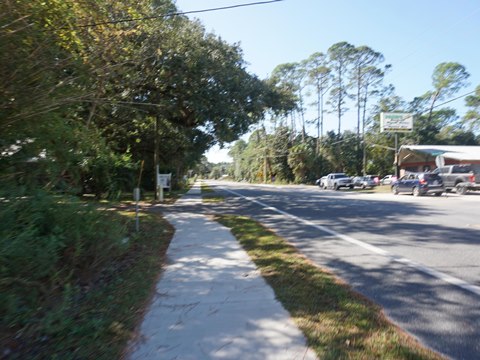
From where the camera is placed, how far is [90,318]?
463 cm

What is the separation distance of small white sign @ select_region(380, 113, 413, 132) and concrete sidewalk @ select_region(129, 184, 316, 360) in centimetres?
4685

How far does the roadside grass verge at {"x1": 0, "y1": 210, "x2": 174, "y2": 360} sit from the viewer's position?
3820mm

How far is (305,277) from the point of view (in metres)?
6.40

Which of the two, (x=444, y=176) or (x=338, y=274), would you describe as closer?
(x=338, y=274)

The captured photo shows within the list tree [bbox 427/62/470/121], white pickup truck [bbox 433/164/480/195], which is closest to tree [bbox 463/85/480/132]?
tree [bbox 427/62/470/121]

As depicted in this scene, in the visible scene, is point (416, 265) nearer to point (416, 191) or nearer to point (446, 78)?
point (416, 191)

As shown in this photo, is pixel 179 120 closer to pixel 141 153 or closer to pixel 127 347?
pixel 141 153

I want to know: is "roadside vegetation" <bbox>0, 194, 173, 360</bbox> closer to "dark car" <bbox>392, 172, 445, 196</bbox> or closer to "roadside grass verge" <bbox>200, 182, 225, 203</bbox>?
"roadside grass verge" <bbox>200, 182, 225, 203</bbox>

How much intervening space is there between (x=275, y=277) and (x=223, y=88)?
1383 centimetres

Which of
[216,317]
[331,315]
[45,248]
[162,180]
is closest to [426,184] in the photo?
[162,180]

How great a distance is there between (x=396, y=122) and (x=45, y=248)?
Answer: 51.5 metres

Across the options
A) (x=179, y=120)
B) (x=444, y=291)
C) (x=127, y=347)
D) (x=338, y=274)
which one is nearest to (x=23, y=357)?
(x=127, y=347)

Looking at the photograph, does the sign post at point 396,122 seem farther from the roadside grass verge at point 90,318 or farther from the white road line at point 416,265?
the roadside grass verge at point 90,318

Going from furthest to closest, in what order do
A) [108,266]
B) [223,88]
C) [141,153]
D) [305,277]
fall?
[141,153] → [223,88] → [108,266] → [305,277]
